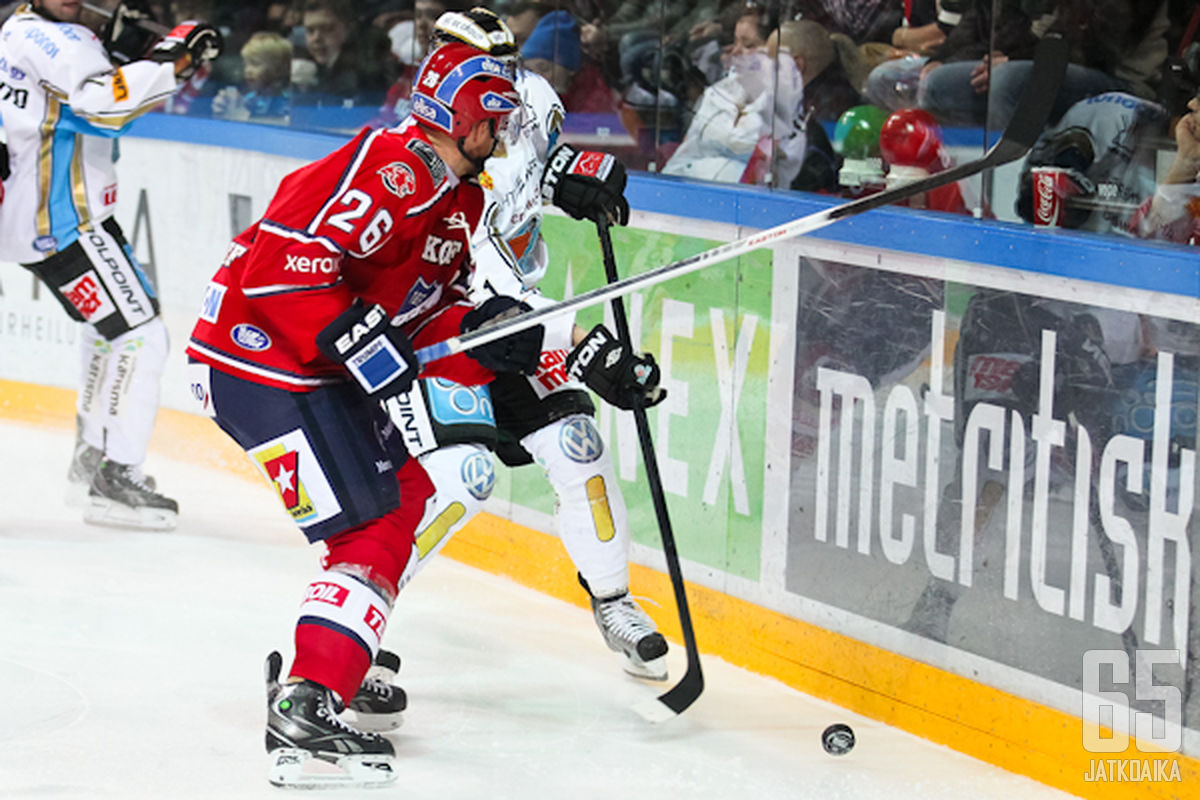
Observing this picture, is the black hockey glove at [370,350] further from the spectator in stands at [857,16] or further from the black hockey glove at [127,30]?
the black hockey glove at [127,30]

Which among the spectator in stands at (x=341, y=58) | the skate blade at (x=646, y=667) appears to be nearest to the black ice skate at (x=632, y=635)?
the skate blade at (x=646, y=667)

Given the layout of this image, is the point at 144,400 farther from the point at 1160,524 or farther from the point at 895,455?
the point at 1160,524

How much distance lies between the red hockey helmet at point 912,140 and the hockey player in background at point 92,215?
188 centimetres

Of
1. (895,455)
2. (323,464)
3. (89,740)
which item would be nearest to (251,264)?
(323,464)

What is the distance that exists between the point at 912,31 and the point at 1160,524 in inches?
50.4

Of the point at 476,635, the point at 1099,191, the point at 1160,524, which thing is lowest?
the point at 476,635

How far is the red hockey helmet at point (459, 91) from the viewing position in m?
2.86

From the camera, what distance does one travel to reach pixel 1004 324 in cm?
310

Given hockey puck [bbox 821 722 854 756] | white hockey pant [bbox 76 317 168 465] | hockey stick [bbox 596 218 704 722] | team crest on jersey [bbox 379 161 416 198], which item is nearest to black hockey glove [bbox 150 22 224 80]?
white hockey pant [bbox 76 317 168 465]

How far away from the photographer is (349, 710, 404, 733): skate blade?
3186mm

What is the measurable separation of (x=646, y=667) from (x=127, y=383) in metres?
1.98

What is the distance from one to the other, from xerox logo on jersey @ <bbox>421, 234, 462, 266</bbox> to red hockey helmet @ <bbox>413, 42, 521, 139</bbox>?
0.61 feet

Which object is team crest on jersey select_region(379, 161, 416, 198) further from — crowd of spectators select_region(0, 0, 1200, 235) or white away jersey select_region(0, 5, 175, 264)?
white away jersey select_region(0, 5, 175, 264)

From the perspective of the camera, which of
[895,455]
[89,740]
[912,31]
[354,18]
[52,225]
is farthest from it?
[354,18]
